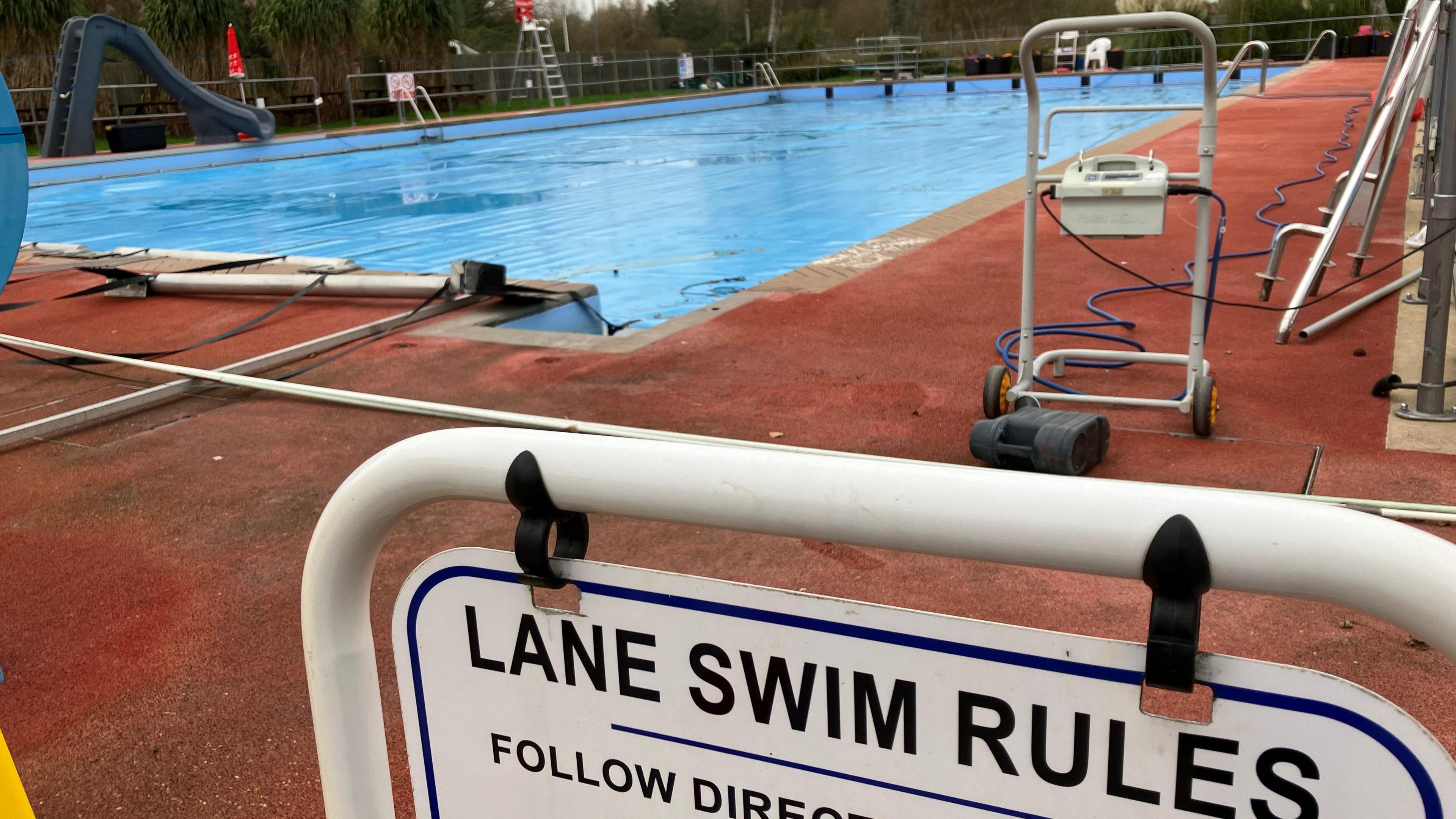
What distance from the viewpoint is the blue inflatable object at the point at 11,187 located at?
275 centimetres

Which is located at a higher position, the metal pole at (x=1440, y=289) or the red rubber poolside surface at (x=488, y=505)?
the metal pole at (x=1440, y=289)

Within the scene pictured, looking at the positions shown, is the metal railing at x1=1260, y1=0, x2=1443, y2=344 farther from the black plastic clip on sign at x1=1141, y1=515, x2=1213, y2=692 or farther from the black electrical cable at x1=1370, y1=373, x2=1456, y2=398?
the black plastic clip on sign at x1=1141, y1=515, x2=1213, y2=692

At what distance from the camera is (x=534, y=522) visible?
916 mm

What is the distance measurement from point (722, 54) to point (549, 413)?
39848 millimetres

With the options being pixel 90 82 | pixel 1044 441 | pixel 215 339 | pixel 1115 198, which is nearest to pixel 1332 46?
pixel 90 82

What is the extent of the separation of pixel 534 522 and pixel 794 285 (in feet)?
22.5

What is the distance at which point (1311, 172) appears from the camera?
11.7 metres

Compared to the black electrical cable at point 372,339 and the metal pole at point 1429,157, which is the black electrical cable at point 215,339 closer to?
the black electrical cable at point 372,339

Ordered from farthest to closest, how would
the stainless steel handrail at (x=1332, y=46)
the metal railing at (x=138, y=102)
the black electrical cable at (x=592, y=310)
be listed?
the stainless steel handrail at (x=1332, y=46), the metal railing at (x=138, y=102), the black electrical cable at (x=592, y=310)

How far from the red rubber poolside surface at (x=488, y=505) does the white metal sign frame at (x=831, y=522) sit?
1.42m

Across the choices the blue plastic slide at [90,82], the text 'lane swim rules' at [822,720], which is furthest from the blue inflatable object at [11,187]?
the blue plastic slide at [90,82]

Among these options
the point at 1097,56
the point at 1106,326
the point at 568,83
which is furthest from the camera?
the point at 568,83

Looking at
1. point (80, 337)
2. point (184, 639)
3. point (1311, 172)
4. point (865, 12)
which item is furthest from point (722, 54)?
point (184, 639)

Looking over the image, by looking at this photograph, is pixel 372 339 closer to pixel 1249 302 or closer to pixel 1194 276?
pixel 1194 276
